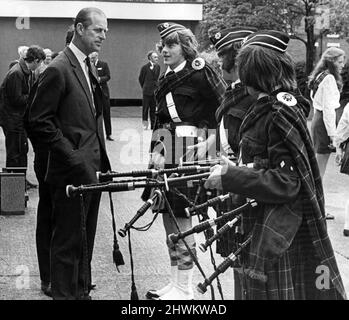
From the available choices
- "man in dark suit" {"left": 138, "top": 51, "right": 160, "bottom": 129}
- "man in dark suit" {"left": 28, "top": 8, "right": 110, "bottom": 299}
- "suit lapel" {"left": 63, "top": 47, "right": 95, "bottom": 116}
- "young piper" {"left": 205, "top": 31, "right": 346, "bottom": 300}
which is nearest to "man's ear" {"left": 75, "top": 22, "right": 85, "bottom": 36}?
"man in dark suit" {"left": 28, "top": 8, "right": 110, "bottom": 299}

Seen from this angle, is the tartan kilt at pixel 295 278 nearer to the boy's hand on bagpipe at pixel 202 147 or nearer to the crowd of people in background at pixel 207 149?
the crowd of people in background at pixel 207 149

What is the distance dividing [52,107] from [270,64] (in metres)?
2.06

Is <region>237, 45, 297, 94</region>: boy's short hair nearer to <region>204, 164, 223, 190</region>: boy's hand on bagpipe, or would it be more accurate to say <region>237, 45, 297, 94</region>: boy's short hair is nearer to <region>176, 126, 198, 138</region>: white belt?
<region>204, 164, 223, 190</region>: boy's hand on bagpipe

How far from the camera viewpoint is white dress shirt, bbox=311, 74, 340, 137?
31.9 feet

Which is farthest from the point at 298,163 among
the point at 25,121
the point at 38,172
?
the point at 38,172

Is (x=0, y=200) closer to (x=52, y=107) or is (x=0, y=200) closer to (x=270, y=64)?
(x=52, y=107)

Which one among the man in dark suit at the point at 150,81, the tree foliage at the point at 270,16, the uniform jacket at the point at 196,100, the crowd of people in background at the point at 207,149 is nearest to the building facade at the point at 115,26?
the tree foliage at the point at 270,16

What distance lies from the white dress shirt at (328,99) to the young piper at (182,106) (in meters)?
3.89

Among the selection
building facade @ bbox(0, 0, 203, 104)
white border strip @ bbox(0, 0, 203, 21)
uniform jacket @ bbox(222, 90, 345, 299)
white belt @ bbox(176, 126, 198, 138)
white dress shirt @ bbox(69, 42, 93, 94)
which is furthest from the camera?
building facade @ bbox(0, 0, 203, 104)

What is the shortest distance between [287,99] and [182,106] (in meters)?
2.18

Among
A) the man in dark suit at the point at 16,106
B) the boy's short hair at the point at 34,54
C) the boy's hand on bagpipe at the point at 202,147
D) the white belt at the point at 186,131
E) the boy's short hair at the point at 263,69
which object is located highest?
the boy's short hair at the point at 263,69

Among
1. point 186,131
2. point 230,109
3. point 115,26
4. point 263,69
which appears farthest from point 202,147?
point 115,26

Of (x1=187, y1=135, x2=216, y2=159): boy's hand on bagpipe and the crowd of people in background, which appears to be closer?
the crowd of people in background

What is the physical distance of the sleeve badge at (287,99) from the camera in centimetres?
388
